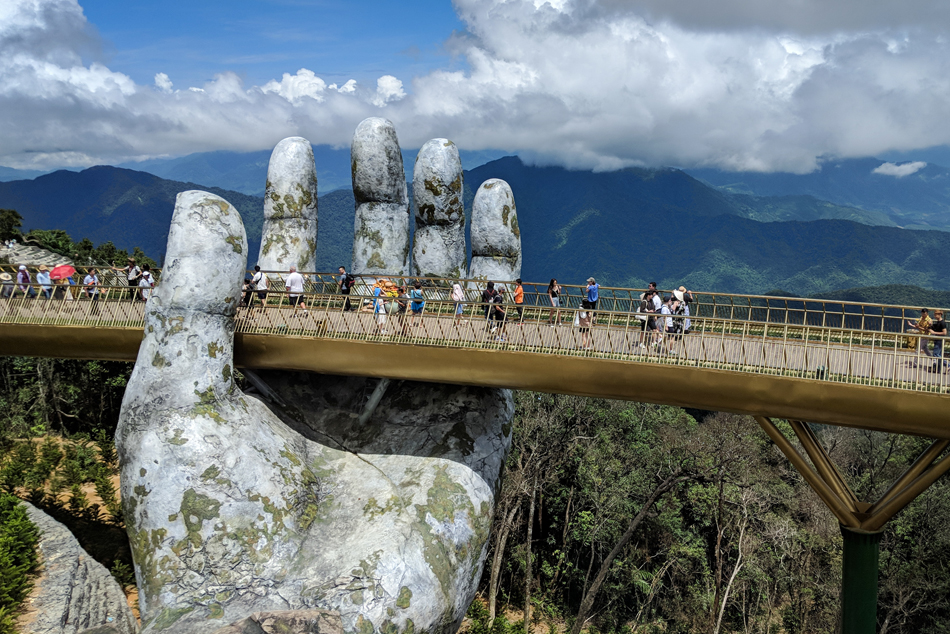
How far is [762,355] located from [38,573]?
41.6 feet

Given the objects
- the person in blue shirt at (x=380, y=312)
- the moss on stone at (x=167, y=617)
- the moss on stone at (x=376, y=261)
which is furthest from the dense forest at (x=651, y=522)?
the person in blue shirt at (x=380, y=312)

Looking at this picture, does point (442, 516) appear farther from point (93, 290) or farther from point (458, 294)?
point (93, 290)

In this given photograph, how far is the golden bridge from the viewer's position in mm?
10000

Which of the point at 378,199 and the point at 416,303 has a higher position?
the point at 378,199

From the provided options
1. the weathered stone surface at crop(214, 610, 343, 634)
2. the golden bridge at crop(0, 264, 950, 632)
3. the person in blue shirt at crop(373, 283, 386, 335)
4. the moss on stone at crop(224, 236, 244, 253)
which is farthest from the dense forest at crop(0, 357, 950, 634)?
the moss on stone at crop(224, 236, 244, 253)

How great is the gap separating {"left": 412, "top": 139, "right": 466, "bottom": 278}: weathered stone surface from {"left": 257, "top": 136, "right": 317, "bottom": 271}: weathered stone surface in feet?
8.89

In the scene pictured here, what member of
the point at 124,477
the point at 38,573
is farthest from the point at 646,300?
the point at 38,573

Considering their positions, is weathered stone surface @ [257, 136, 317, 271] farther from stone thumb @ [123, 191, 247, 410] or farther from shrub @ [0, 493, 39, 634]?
shrub @ [0, 493, 39, 634]

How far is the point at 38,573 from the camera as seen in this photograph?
11438mm

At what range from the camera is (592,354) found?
36.6 feet

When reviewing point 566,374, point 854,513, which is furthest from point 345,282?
point 854,513

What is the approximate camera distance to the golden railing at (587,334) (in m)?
10.1

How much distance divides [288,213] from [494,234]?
512 centimetres

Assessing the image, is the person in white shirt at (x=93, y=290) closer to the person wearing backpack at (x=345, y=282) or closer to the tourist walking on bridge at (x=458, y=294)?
the person wearing backpack at (x=345, y=282)
